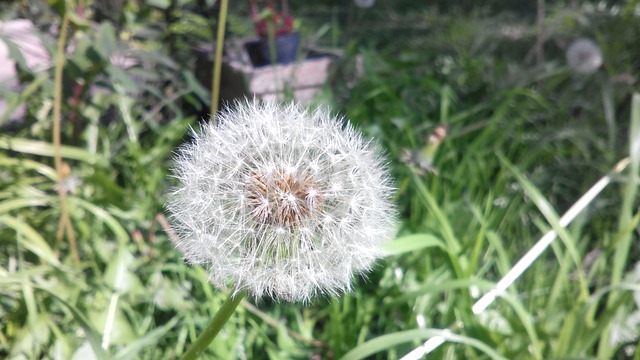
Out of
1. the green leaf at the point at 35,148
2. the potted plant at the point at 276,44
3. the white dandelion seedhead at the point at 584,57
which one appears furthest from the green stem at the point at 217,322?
the white dandelion seedhead at the point at 584,57

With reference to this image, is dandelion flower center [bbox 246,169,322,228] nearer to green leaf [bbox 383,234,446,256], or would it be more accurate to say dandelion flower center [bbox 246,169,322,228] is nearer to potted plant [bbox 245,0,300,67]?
green leaf [bbox 383,234,446,256]

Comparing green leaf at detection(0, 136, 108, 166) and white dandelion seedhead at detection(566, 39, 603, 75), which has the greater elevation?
white dandelion seedhead at detection(566, 39, 603, 75)

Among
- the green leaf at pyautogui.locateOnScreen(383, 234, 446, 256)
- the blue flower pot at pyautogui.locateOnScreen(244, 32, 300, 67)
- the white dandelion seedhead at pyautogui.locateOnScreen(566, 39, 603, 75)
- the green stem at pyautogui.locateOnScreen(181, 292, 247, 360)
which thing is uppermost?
the blue flower pot at pyautogui.locateOnScreen(244, 32, 300, 67)

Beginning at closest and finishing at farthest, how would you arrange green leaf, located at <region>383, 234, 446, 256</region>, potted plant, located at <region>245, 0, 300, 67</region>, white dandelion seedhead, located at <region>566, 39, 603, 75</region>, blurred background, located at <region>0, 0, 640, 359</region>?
green leaf, located at <region>383, 234, 446, 256</region> → blurred background, located at <region>0, 0, 640, 359</region> → white dandelion seedhead, located at <region>566, 39, 603, 75</region> → potted plant, located at <region>245, 0, 300, 67</region>

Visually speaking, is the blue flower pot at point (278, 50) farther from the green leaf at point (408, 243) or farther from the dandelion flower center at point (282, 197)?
the dandelion flower center at point (282, 197)

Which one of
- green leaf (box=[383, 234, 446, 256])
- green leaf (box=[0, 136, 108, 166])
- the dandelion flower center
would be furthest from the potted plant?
the dandelion flower center

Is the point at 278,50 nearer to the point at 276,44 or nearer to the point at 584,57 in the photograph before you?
the point at 276,44

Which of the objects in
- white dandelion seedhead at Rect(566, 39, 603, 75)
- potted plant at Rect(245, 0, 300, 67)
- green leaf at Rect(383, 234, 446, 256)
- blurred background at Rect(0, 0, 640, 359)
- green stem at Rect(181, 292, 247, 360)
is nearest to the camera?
green stem at Rect(181, 292, 247, 360)
